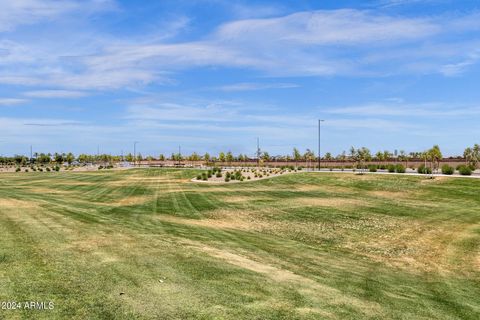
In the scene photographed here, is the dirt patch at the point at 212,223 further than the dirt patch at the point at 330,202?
No

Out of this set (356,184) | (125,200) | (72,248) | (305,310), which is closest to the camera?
(305,310)

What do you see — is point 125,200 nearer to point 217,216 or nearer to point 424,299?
point 217,216

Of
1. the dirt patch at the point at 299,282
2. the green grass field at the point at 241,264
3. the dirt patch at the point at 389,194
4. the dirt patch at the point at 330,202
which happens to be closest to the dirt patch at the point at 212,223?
the green grass field at the point at 241,264

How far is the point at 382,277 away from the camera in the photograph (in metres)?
11.7

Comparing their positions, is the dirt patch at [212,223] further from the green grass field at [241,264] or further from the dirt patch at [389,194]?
the dirt patch at [389,194]

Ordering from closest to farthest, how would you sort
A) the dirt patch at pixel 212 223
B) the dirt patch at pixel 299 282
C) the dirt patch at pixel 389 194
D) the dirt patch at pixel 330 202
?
the dirt patch at pixel 299 282
the dirt patch at pixel 212 223
the dirt patch at pixel 330 202
the dirt patch at pixel 389 194

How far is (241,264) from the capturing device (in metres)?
11.1

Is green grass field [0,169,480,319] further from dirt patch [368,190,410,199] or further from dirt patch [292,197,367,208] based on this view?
dirt patch [368,190,410,199]

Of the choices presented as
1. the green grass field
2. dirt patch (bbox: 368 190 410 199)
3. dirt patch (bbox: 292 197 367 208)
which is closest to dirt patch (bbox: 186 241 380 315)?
the green grass field

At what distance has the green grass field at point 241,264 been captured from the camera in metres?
7.63

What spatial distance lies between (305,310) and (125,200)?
2508cm

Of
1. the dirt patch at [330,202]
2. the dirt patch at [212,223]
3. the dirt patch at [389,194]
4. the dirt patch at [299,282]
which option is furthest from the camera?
the dirt patch at [389,194]

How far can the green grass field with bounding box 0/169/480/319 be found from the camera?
25.0 feet

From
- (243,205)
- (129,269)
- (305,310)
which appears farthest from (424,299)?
(243,205)
